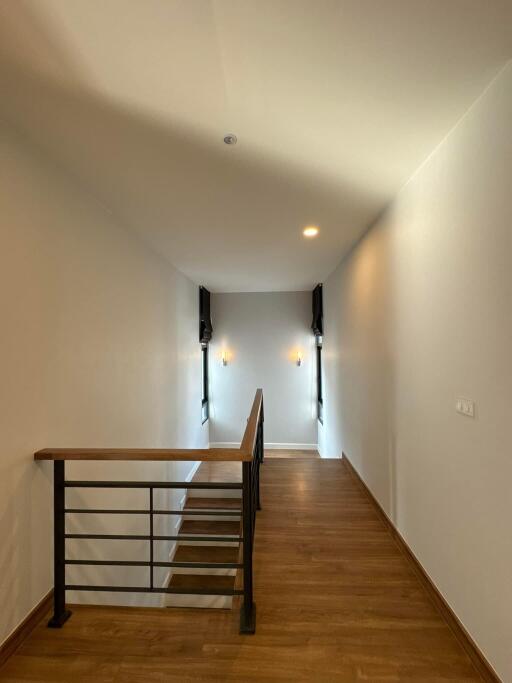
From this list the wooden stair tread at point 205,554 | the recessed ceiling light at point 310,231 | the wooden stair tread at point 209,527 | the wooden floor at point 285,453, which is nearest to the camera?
the recessed ceiling light at point 310,231

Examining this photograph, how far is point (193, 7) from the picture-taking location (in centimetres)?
105

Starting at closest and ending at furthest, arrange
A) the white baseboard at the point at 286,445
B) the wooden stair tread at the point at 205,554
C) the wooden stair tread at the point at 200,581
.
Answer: the wooden stair tread at the point at 200,581
the wooden stair tread at the point at 205,554
the white baseboard at the point at 286,445

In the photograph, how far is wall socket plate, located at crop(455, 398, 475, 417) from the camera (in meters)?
1.53

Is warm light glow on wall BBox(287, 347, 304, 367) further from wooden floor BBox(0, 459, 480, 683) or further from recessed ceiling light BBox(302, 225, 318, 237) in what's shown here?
wooden floor BBox(0, 459, 480, 683)

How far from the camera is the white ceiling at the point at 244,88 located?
108 centimetres

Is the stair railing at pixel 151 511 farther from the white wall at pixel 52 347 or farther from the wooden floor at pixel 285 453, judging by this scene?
the wooden floor at pixel 285 453

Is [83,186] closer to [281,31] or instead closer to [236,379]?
[281,31]

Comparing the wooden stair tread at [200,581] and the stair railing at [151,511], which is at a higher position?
the stair railing at [151,511]

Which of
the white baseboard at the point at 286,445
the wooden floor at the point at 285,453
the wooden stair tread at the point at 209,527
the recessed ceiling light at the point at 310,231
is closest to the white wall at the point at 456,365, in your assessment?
the recessed ceiling light at the point at 310,231

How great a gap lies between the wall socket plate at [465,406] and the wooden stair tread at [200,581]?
12.1 feet

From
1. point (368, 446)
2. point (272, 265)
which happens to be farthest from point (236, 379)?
point (368, 446)

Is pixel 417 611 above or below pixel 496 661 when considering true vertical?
below

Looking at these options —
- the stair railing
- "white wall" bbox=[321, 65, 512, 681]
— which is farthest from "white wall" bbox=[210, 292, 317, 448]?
the stair railing

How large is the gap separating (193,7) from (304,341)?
5.83m
